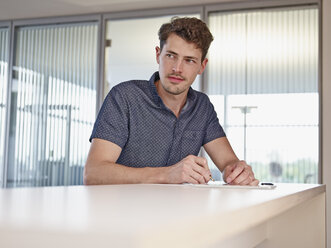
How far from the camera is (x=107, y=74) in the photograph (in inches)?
185

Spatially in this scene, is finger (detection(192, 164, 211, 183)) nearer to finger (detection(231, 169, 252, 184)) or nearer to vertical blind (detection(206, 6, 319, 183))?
finger (detection(231, 169, 252, 184))

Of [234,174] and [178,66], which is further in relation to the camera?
[178,66]

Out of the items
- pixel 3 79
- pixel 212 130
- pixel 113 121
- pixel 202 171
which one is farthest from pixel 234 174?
pixel 3 79

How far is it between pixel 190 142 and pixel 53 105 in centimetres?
282

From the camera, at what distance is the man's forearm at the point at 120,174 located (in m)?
1.57

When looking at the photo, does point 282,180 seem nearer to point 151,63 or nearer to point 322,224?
point 322,224

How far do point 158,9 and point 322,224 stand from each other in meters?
2.95

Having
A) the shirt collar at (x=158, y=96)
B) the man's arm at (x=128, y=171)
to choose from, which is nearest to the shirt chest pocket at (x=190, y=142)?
the shirt collar at (x=158, y=96)

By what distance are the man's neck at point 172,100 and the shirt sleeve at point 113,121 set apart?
20cm

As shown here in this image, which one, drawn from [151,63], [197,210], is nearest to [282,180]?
[197,210]

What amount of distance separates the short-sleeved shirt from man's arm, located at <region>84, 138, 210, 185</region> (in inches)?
4.5

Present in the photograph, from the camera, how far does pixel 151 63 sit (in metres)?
7.57

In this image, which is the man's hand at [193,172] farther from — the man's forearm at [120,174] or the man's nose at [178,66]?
the man's nose at [178,66]

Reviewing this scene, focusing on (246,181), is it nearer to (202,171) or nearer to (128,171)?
(202,171)
